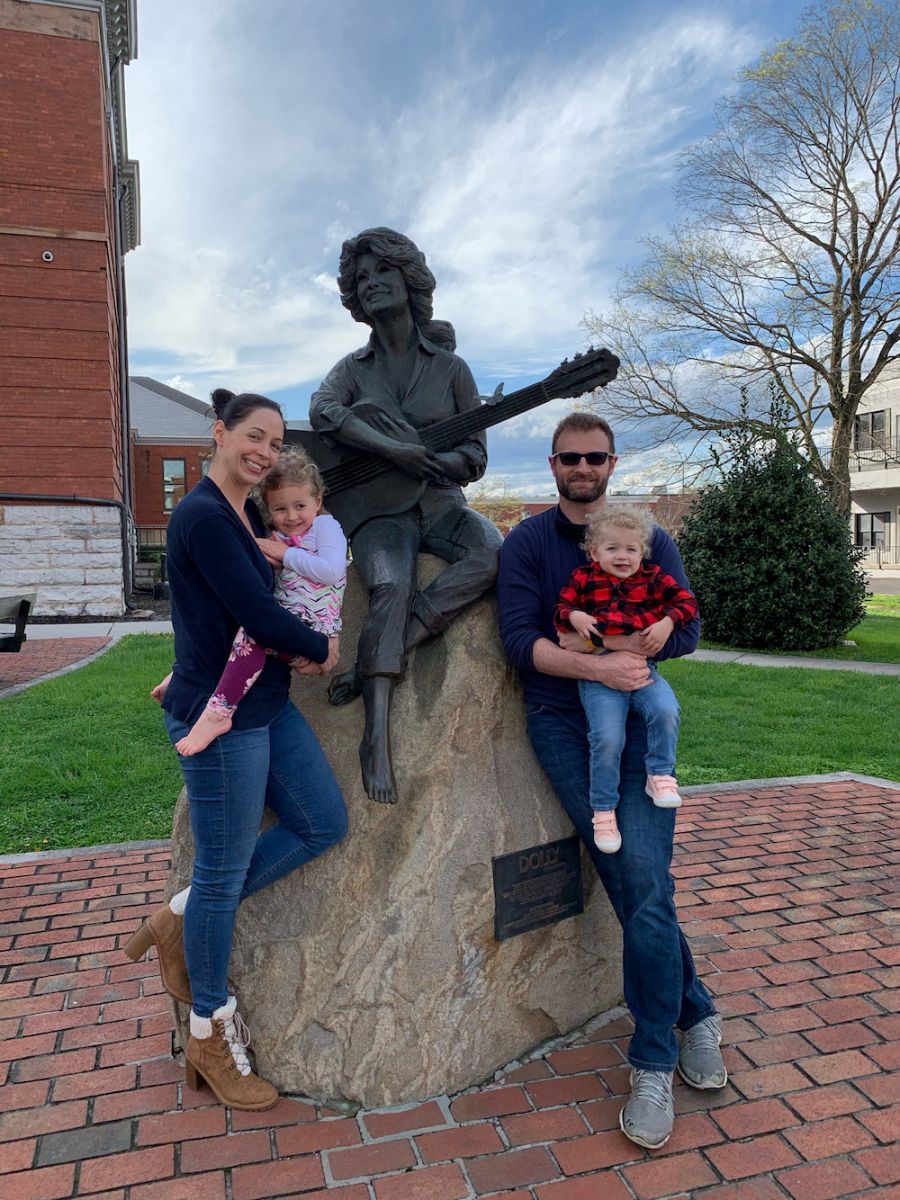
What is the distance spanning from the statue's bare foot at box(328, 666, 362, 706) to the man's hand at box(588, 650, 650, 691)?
916mm

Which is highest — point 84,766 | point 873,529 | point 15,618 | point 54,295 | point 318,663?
point 54,295

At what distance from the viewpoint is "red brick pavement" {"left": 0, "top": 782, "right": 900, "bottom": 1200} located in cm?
240

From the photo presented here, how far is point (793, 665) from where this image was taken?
10.8 meters

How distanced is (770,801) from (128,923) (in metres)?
4.13

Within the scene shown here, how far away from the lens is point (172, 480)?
38.2 meters

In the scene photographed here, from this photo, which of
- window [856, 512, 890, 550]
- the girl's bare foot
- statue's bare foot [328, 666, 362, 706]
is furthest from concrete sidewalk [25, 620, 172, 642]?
window [856, 512, 890, 550]

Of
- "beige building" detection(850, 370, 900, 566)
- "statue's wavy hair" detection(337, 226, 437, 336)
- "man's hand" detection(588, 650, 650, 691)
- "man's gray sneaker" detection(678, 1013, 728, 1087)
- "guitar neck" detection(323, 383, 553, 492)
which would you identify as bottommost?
"man's gray sneaker" detection(678, 1013, 728, 1087)

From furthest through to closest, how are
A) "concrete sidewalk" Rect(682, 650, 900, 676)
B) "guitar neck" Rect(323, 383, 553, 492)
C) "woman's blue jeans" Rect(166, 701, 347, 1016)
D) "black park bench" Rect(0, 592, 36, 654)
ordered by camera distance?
"concrete sidewalk" Rect(682, 650, 900, 676)
"black park bench" Rect(0, 592, 36, 654)
"guitar neck" Rect(323, 383, 553, 492)
"woman's blue jeans" Rect(166, 701, 347, 1016)

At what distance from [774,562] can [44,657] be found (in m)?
10.0

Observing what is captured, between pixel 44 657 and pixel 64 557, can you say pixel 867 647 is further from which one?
pixel 64 557

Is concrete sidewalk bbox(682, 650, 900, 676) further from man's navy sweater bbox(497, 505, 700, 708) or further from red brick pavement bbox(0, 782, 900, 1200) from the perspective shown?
man's navy sweater bbox(497, 505, 700, 708)

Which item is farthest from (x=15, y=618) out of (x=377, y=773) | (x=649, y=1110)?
(x=649, y=1110)

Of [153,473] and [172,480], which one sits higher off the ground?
[153,473]

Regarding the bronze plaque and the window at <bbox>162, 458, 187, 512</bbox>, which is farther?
the window at <bbox>162, 458, 187, 512</bbox>
